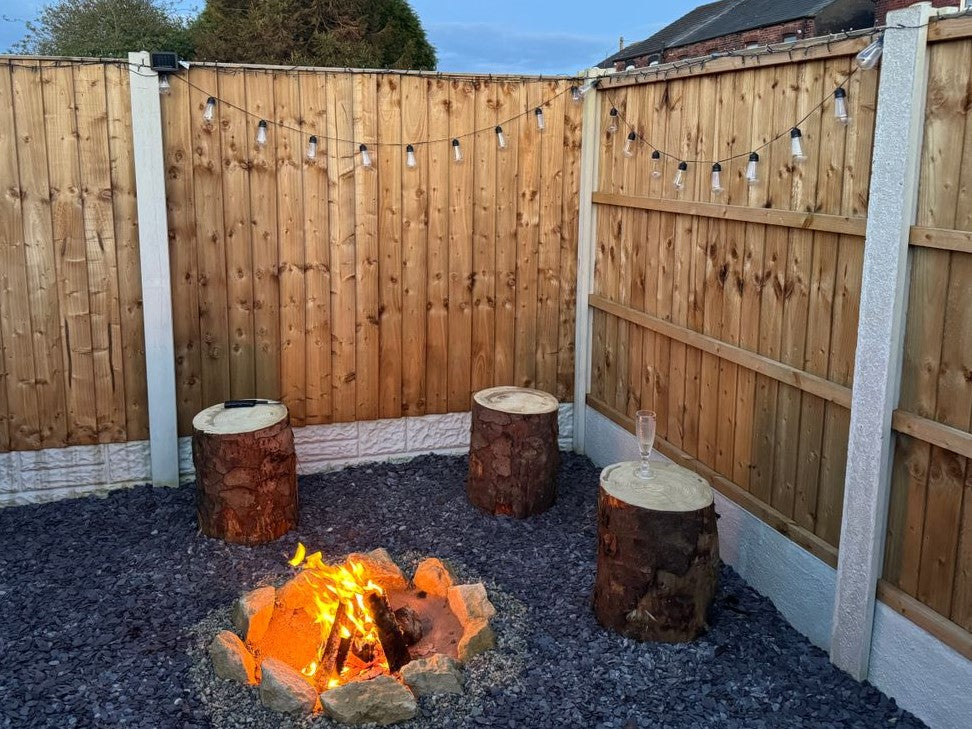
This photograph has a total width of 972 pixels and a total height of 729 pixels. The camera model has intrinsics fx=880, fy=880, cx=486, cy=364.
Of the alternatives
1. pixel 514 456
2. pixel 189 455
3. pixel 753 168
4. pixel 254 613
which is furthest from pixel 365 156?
pixel 254 613

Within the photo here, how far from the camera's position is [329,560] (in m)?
4.32

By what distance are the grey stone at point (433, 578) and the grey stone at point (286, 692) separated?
0.84 metres

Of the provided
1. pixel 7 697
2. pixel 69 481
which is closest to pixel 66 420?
pixel 69 481

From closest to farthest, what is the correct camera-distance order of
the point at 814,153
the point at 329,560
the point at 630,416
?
1. the point at 814,153
2. the point at 329,560
3. the point at 630,416

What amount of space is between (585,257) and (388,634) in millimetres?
3047

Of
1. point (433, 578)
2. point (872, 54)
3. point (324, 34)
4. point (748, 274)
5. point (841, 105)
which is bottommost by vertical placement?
Result: point (433, 578)

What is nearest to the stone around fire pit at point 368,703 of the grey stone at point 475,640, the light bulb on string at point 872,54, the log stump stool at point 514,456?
the grey stone at point 475,640

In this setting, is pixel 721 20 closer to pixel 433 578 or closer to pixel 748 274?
pixel 748 274

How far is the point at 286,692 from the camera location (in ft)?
10.0

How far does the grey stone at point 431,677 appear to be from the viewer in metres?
3.17

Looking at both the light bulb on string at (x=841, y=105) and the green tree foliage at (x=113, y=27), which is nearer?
the light bulb on string at (x=841, y=105)

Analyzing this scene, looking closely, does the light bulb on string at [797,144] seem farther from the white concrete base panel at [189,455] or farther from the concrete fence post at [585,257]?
the white concrete base panel at [189,455]

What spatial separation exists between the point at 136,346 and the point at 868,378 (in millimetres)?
3812

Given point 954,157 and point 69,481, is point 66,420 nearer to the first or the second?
point 69,481
